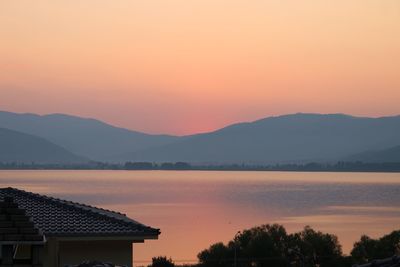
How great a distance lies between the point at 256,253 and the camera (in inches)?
1267

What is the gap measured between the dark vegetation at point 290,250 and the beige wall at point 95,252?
47.7 ft

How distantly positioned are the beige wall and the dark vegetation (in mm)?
14526

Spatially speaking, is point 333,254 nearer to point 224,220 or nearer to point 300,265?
point 300,265

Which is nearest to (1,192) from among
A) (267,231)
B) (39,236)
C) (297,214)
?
(39,236)

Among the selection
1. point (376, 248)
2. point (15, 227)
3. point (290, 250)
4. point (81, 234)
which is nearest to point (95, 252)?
point (81, 234)

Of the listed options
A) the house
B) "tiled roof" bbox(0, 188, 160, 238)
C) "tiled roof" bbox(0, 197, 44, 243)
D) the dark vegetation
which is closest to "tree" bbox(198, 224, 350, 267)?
the dark vegetation

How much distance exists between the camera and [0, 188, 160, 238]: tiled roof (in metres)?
15.5

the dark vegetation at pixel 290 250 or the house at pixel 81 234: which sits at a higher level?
the house at pixel 81 234

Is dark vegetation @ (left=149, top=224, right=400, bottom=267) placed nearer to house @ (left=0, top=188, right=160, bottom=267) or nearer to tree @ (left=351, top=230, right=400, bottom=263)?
tree @ (left=351, top=230, right=400, bottom=263)

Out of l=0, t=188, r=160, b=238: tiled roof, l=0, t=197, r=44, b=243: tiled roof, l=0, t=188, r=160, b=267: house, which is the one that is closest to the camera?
l=0, t=197, r=44, b=243: tiled roof

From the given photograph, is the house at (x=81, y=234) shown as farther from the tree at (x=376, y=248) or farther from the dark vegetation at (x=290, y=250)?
the tree at (x=376, y=248)

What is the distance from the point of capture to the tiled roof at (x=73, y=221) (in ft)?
50.8

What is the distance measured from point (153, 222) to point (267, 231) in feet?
146

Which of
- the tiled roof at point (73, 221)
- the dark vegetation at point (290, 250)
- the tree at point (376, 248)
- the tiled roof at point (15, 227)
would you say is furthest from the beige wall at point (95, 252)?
the tree at point (376, 248)
